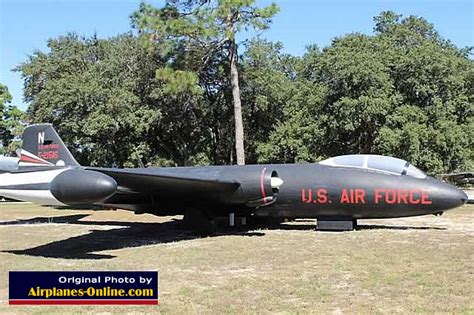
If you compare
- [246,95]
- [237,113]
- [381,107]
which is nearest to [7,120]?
[246,95]

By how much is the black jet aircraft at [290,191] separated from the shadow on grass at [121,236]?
678 mm

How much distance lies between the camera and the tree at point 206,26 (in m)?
27.3

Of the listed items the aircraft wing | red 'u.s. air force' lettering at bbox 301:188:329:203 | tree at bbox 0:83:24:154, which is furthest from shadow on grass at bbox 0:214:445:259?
tree at bbox 0:83:24:154

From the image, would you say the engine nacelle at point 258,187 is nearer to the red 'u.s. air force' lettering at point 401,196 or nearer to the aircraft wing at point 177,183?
the aircraft wing at point 177,183

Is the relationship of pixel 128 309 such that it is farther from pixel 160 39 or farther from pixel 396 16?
pixel 396 16

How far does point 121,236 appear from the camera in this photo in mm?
14414

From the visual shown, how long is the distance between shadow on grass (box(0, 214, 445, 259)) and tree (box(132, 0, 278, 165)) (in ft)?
34.4

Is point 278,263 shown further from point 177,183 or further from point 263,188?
point 177,183

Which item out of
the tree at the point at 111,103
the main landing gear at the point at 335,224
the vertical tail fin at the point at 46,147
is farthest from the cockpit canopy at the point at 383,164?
the tree at the point at 111,103

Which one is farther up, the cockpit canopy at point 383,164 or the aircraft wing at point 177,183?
the cockpit canopy at point 383,164

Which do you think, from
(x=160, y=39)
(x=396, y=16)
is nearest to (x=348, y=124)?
(x=160, y=39)

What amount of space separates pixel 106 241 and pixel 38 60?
28.8 meters

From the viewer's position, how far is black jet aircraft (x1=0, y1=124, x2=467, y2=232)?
516 inches

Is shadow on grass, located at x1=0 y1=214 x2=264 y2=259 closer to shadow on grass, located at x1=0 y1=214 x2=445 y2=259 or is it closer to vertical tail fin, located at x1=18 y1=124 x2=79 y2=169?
shadow on grass, located at x1=0 y1=214 x2=445 y2=259
